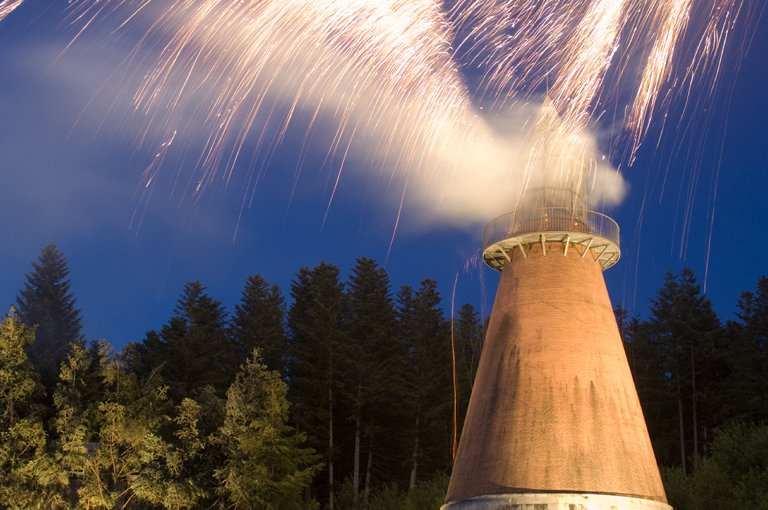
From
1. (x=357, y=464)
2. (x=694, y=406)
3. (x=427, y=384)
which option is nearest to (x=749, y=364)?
(x=694, y=406)

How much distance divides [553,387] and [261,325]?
102ft

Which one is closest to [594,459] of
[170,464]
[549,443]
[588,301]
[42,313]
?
[549,443]

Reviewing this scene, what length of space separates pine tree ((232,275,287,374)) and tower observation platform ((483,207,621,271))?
26377 millimetres

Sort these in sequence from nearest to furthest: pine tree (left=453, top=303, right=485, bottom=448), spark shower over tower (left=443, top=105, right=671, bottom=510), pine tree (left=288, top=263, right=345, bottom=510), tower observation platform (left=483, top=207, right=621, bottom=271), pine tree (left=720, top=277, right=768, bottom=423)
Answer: spark shower over tower (left=443, top=105, right=671, bottom=510) → tower observation platform (left=483, top=207, right=621, bottom=271) → pine tree (left=720, top=277, right=768, bottom=423) → pine tree (left=288, top=263, right=345, bottom=510) → pine tree (left=453, top=303, right=485, bottom=448)

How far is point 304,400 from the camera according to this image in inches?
1773

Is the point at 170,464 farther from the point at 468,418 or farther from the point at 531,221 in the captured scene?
the point at 531,221

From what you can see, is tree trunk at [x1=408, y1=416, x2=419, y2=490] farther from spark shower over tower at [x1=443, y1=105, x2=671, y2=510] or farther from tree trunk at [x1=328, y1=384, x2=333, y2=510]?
spark shower over tower at [x1=443, y1=105, x2=671, y2=510]

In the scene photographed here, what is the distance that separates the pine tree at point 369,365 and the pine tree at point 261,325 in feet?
15.9

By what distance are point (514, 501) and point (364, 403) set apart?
79.5 feet

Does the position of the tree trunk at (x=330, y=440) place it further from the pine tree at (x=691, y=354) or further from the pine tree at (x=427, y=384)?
the pine tree at (x=691, y=354)

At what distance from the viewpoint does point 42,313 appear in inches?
2041

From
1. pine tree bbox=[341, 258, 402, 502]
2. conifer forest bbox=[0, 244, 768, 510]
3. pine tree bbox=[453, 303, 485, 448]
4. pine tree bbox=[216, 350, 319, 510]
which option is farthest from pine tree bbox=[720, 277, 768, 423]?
pine tree bbox=[216, 350, 319, 510]

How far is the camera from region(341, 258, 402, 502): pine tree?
146 feet

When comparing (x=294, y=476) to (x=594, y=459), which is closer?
(x=594, y=459)
